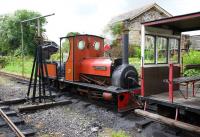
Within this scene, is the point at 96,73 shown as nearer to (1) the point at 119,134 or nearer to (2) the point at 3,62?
(1) the point at 119,134

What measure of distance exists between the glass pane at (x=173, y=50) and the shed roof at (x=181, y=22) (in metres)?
0.37

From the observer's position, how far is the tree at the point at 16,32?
3142 cm

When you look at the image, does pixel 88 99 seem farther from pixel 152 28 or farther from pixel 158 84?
pixel 152 28

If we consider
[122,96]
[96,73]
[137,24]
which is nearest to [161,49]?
[122,96]

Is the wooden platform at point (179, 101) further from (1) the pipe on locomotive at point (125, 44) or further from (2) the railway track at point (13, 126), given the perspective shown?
(2) the railway track at point (13, 126)

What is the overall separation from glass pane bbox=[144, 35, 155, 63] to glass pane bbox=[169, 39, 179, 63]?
2.41 ft

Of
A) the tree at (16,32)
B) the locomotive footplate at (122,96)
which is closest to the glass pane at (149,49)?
the locomotive footplate at (122,96)

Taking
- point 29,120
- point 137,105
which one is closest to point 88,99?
point 137,105

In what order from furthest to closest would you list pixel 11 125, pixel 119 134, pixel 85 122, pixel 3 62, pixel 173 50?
pixel 3 62 → pixel 173 50 → pixel 85 122 → pixel 11 125 → pixel 119 134

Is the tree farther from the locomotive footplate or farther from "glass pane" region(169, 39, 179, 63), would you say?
"glass pane" region(169, 39, 179, 63)

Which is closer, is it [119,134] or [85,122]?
[119,134]

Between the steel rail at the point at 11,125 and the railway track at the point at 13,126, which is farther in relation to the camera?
the railway track at the point at 13,126

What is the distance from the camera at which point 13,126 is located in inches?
255

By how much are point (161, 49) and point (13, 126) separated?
4409 mm
